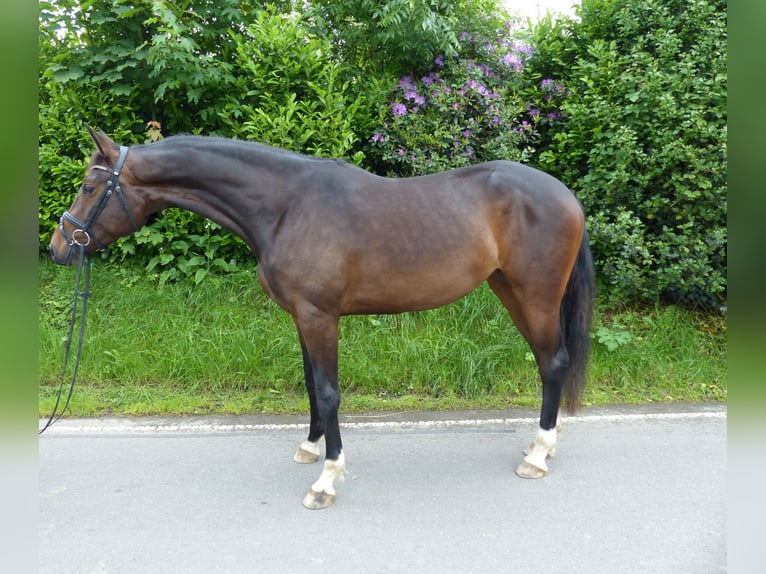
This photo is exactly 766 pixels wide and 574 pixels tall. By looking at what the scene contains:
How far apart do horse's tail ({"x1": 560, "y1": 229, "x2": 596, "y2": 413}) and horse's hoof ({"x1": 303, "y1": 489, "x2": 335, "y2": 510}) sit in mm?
1714

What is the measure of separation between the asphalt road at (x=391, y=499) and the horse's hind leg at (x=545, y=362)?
12 centimetres

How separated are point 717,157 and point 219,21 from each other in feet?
16.6

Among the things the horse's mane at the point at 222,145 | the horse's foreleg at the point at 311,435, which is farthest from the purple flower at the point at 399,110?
the horse's foreleg at the point at 311,435

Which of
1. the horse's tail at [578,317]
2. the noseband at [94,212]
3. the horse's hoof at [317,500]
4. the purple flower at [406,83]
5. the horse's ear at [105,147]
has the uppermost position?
the purple flower at [406,83]

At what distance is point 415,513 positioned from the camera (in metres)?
2.48

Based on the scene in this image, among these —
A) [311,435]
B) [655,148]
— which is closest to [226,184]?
A: [311,435]

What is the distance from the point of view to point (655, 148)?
484cm

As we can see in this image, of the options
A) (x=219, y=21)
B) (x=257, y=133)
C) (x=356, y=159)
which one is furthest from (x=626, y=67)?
(x=219, y=21)

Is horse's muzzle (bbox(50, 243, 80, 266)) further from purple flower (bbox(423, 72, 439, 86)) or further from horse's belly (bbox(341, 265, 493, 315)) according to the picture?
purple flower (bbox(423, 72, 439, 86))

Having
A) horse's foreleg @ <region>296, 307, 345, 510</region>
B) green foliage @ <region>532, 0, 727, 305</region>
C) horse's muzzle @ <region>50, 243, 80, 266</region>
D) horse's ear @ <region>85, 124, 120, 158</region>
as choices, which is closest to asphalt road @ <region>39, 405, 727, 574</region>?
horse's foreleg @ <region>296, 307, 345, 510</region>

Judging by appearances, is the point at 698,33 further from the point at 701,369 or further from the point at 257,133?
the point at 257,133

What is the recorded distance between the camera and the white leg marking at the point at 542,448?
2.88 metres

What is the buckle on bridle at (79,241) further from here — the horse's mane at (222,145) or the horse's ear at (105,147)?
the horse's mane at (222,145)

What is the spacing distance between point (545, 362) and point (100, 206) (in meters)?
2.71
